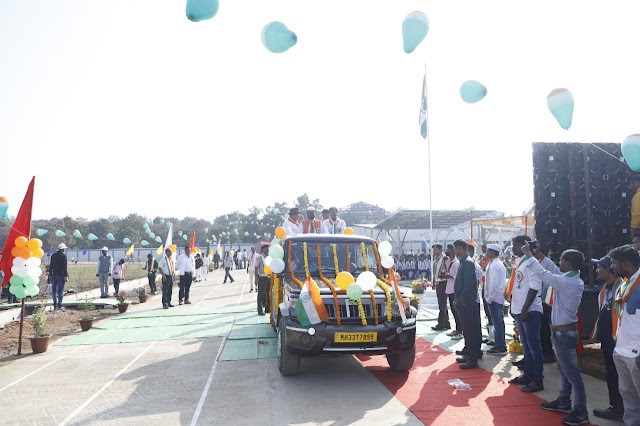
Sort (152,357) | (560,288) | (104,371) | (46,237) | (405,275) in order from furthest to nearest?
1. (46,237)
2. (405,275)
3. (152,357)
4. (104,371)
5. (560,288)

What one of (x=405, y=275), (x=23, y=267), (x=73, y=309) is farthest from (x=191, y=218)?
A: (x=23, y=267)

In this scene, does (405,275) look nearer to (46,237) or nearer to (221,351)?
(221,351)

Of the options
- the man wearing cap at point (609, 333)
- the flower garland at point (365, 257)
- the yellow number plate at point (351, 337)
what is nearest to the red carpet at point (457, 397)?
the man wearing cap at point (609, 333)

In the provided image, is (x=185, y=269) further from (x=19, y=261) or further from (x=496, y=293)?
(x=496, y=293)

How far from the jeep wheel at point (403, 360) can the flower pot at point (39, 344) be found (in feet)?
22.3

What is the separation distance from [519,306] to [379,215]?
194 feet

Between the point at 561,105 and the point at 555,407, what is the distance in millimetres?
4867

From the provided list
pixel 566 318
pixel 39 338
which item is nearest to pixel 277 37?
pixel 566 318

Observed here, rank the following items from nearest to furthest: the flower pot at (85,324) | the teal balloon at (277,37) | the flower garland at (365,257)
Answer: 1. the teal balloon at (277,37)
2. the flower garland at (365,257)
3. the flower pot at (85,324)

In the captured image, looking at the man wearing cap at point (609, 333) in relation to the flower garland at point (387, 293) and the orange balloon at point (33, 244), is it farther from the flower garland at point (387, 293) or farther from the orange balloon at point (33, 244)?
the orange balloon at point (33, 244)

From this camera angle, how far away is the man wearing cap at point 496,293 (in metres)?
7.59

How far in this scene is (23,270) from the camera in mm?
8750

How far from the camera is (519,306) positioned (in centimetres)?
620

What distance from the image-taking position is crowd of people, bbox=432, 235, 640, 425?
4.02 meters
